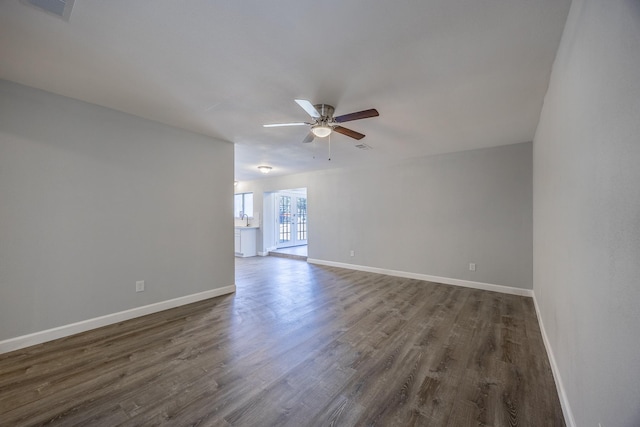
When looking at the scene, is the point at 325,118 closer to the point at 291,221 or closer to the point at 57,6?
the point at 57,6

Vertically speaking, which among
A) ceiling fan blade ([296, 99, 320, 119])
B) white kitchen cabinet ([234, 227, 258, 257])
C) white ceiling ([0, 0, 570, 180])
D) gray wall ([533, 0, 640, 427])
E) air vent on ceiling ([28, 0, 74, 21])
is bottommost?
white kitchen cabinet ([234, 227, 258, 257])

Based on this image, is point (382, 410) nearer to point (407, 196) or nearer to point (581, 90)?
point (581, 90)

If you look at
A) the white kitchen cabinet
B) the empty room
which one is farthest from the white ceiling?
the white kitchen cabinet

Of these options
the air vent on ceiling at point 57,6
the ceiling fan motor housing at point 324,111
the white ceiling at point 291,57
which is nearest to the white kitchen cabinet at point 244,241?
the white ceiling at point 291,57

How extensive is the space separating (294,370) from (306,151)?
11.4ft

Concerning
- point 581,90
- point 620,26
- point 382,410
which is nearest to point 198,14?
point 620,26

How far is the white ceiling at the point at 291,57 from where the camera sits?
1.52 metres

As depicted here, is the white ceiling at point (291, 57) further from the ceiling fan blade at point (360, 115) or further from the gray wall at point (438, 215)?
the gray wall at point (438, 215)

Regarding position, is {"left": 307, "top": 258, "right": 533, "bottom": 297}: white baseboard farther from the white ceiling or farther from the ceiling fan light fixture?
the ceiling fan light fixture

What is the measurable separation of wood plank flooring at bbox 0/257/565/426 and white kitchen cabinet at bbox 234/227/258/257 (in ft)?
14.2

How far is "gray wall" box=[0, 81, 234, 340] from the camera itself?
A: 2.40m

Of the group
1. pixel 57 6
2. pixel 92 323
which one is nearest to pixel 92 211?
pixel 92 323

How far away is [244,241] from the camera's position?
777cm

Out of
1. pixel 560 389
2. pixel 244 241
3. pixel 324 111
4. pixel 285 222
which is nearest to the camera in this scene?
pixel 560 389
